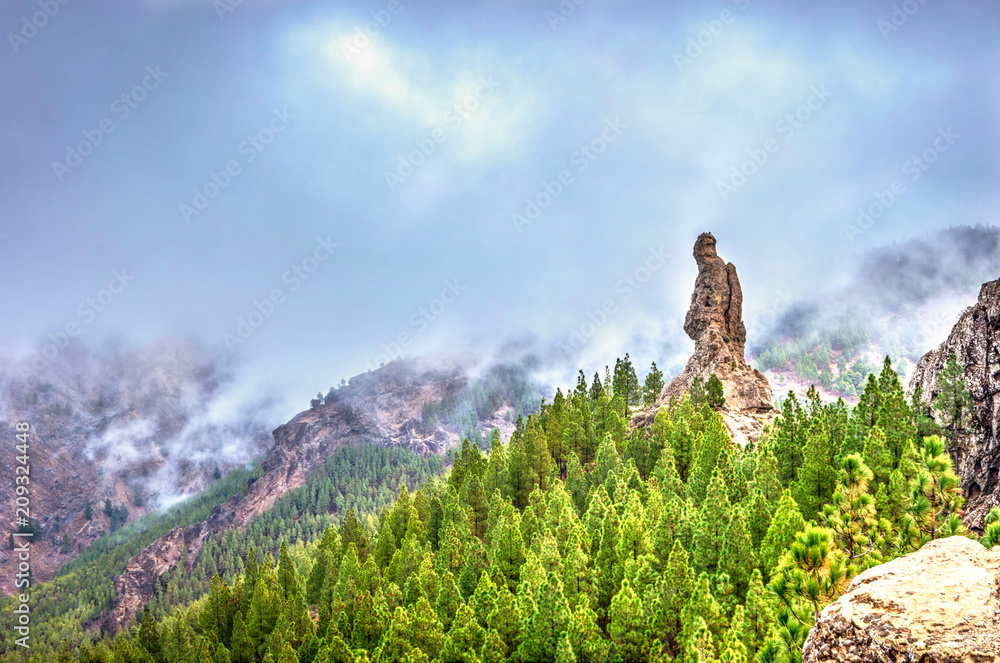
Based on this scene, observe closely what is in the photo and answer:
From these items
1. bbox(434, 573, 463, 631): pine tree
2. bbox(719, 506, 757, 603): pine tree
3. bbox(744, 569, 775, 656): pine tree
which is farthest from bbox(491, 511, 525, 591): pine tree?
bbox(744, 569, 775, 656): pine tree

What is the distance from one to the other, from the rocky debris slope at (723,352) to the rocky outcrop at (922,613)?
64786 millimetres

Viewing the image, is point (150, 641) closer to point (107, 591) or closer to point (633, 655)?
point (633, 655)

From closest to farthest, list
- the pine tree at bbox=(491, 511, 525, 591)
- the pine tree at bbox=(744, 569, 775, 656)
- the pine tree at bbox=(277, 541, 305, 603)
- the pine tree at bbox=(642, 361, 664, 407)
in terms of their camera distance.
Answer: the pine tree at bbox=(744, 569, 775, 656) < the pine tree at bbox=(491, 511, 525, 591) < the pine tree at bbox=(277, 541, 305, 603) < the pine tree at bbox=(642, 361, 664, 407)

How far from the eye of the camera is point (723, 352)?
8906 centimetres

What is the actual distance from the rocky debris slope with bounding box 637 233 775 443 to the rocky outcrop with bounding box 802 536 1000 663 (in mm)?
64786

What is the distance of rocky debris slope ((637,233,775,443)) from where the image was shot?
8025 centimetres

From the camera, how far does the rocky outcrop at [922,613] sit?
8094mm

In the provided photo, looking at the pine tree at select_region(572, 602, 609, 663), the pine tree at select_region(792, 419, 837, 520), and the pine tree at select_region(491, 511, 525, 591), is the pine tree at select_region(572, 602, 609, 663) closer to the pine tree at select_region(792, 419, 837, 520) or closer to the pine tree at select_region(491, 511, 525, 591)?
the pine tree at select_region(491, 511, 525, 591)

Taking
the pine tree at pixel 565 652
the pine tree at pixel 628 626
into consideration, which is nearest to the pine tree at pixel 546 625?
the pine tree at pixel 565 652

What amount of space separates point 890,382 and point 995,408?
39.2 feet

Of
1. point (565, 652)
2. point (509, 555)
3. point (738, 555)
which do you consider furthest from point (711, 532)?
point (509, 555)

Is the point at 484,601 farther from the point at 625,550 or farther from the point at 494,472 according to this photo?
the point at 494,472

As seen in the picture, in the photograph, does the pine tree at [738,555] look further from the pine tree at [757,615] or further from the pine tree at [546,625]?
the pine tree at [546,625]

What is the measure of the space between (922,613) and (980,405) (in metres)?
29.2
